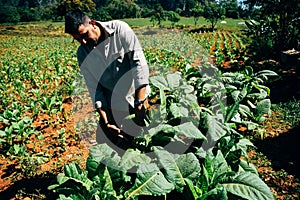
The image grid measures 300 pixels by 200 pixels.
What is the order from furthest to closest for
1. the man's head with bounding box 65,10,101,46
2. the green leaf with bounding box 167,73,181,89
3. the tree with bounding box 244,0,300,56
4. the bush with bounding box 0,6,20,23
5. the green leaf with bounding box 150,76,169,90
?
the bush with bounding box 0,6,20,23, the tree with bounding box 244,0,300,56, the green leaf with bounding box 167,73,181,89, the green leaf with bounding box 150,76,169,90, the man's head with bounding box 65,10,101,46

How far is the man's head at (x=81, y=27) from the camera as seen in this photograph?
2.21 metres

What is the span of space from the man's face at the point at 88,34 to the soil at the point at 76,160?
1.72 metres

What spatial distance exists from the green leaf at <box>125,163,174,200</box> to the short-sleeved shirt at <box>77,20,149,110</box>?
2.65 feet

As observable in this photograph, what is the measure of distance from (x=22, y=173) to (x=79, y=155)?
0.74 metres

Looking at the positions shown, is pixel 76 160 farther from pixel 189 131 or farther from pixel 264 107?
pixel 264 107

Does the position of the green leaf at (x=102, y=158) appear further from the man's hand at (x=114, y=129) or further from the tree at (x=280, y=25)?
the tree at (x=280, y=25)

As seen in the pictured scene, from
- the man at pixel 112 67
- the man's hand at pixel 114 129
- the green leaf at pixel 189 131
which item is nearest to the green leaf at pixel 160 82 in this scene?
the man at pixel 112 67

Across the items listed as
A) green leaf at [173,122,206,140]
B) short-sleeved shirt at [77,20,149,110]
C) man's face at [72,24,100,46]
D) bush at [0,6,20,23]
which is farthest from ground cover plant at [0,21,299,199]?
bush at [0,6,20,23]

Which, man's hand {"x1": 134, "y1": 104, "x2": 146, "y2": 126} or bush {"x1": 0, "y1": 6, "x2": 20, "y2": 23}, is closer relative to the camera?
man's hand {"x1": 134, "y1": 104, "x2": 146, "y2": 126}

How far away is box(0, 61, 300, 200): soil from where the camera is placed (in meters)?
3.03

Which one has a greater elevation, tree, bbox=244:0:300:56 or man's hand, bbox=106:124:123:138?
tree, bbox=244:0:300:56

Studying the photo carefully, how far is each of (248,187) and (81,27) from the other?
1899 mm

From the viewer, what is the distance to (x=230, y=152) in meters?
2.72

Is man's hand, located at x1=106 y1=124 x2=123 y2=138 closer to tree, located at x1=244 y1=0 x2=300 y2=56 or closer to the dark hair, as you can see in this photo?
the dark hair
